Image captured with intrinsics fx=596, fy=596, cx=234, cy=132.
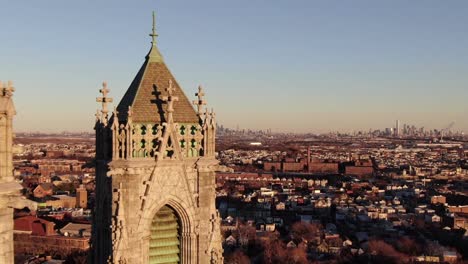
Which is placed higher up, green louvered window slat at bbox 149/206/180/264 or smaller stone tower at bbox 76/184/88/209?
green louvered window slat at bbox 149/206/180/264

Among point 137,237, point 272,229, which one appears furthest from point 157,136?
point 272,229

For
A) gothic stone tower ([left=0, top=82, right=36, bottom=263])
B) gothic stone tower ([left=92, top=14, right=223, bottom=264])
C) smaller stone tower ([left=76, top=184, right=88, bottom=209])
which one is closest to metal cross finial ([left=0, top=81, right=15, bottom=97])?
gothic stone tower ([left=0, top=82, right=36, bottom=263])

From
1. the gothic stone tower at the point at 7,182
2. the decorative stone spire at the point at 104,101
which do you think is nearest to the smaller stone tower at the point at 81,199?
the decorative stone spire at the point at 104,101

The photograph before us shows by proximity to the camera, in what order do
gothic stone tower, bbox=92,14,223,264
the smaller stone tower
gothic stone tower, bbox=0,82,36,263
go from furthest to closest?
the smaller stone tower, gothic stone tower, bbox=92,14,223,264, gothic stone tower, bbox=0,82,36,263

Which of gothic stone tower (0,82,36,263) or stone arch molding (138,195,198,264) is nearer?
gothic stone tower (0,82,36,263)

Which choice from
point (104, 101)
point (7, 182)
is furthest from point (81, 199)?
point (7, 182)

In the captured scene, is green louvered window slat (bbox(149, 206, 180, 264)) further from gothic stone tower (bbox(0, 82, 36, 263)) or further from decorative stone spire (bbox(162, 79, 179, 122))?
gothic stone tower (bbox(0, 82, 36, 263))

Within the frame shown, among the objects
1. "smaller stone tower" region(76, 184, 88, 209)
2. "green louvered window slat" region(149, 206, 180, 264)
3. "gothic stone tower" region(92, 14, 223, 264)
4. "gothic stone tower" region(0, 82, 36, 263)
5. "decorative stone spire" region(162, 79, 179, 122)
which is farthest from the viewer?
"smaller stone tower" region(76, 184, 88, 209)
